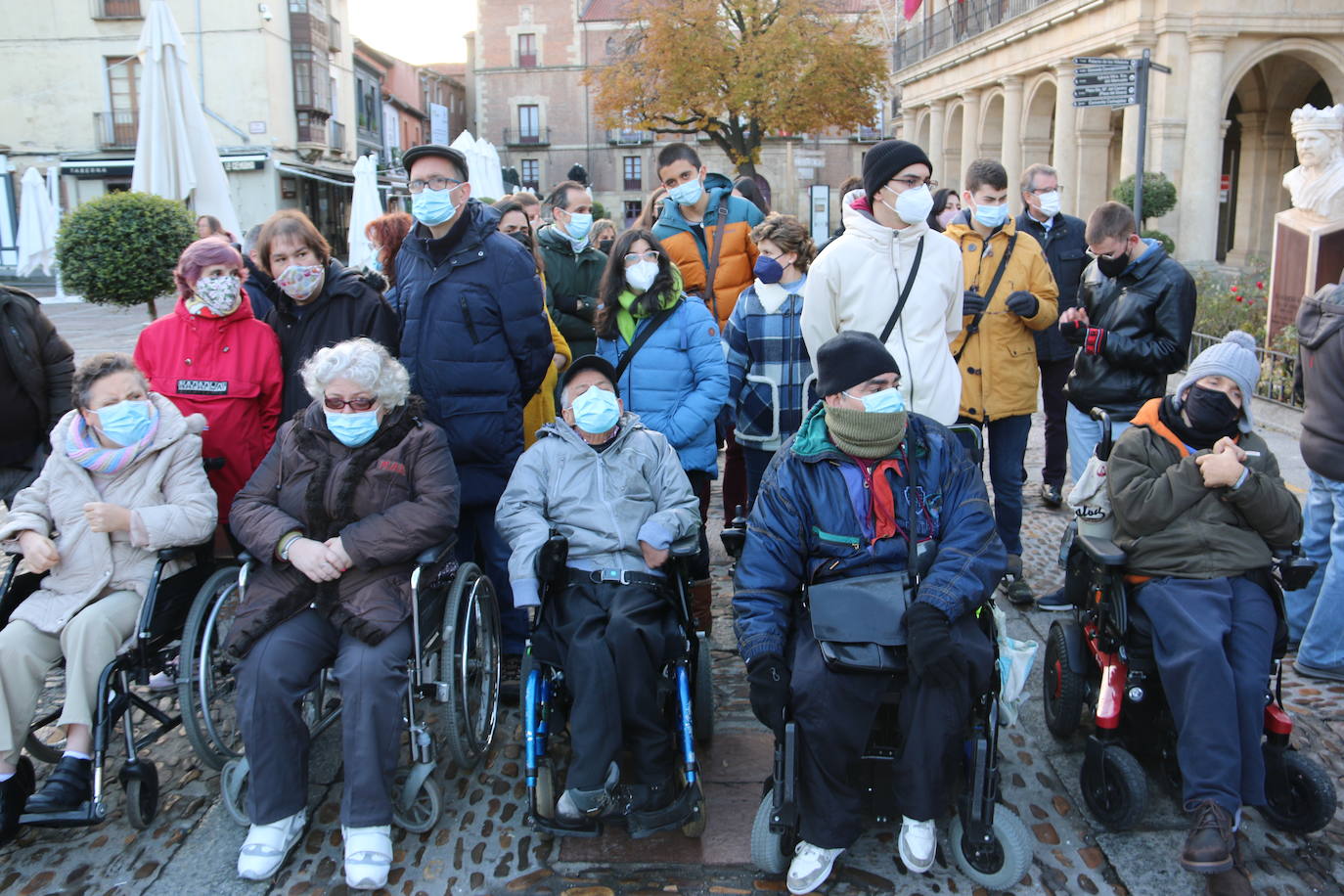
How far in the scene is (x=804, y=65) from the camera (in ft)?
98.8

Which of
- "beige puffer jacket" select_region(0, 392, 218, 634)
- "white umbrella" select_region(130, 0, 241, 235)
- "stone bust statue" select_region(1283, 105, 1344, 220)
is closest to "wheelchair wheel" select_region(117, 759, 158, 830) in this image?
"beige puffer jacket" select_region(0, 392, 218, 634)

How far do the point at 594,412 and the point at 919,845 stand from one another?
1762 mm

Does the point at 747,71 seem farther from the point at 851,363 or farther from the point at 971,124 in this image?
the point at 851,363

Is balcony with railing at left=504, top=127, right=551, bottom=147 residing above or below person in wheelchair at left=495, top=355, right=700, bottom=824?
above

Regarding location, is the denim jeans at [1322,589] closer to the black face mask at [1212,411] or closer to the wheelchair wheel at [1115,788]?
the black face mask at [1212,411]

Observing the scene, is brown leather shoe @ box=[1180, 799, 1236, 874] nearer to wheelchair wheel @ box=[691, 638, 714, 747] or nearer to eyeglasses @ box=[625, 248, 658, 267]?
wheelchair wheel @ box=[691, 638, 714, 747]

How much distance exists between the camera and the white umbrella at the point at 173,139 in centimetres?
1070

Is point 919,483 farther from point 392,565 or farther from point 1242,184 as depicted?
point 1242,184

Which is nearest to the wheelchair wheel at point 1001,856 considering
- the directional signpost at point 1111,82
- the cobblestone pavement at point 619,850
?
the cobblestone pavement at point 619,850

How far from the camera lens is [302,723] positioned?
129 inches

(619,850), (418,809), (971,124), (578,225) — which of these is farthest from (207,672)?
(971,124)

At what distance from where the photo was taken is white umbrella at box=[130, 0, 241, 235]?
1070 centimetres

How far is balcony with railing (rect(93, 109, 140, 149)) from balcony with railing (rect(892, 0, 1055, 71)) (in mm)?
22826

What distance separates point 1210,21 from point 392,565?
17835mm
